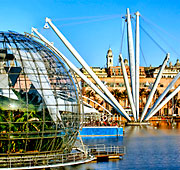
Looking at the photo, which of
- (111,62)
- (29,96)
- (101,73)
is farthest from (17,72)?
(111,62)

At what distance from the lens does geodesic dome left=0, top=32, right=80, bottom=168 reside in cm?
2426

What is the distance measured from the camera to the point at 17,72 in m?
25.1

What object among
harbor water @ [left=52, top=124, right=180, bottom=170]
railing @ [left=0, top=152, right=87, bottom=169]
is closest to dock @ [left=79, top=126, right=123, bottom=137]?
harbor water @ [left=52, top=124, right=180, bottom=170]

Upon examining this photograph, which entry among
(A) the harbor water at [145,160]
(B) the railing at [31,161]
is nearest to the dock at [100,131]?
(A) the harbor water at [145,160]

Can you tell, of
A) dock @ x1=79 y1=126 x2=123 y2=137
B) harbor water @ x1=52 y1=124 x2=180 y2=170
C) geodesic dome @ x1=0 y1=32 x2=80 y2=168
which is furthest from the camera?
dock @ x1=79 y1=126 x2=123 y2=137

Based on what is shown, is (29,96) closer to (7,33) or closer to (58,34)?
(7,33)

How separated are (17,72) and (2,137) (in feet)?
12.1

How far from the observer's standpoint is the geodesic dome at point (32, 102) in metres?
24.3

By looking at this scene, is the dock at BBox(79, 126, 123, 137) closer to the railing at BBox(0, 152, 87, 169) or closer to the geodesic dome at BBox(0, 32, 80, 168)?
the geodesic dome at BBox(0, 32, 80, 168)

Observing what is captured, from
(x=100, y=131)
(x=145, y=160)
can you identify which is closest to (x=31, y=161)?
(x=145, y=160)

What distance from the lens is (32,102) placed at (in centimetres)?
2445

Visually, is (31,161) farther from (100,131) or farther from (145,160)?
(100,131)

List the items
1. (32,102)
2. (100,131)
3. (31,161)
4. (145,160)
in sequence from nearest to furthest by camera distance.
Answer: (32,102) → (31,161) → (145,160) → (100,131)

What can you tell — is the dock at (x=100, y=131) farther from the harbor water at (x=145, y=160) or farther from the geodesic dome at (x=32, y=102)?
the geodesic dome at (x=32, y=102)
